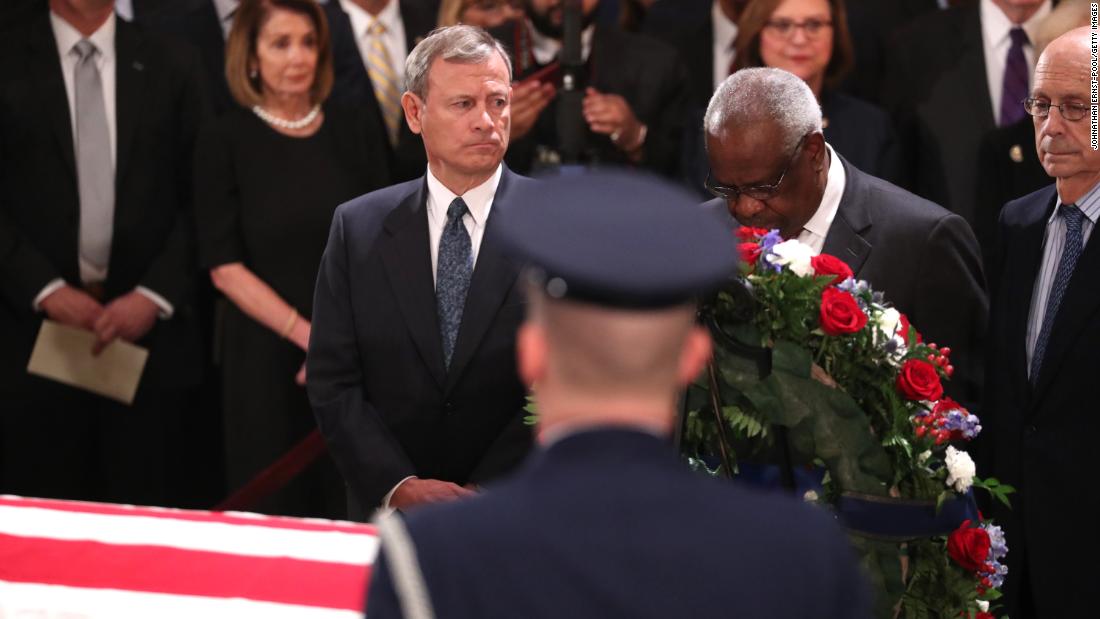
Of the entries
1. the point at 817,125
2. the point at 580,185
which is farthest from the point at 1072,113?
the point at 580,185

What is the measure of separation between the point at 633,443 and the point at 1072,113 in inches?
99.7

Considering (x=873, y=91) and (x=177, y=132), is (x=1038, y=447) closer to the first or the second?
(x=873, y=91)

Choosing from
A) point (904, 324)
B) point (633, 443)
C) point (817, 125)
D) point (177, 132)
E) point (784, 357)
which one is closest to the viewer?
point (633, 443)

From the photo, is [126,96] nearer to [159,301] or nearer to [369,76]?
[159,301]

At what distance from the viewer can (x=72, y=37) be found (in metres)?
5.32

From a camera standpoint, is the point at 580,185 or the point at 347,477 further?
the point at 347,477

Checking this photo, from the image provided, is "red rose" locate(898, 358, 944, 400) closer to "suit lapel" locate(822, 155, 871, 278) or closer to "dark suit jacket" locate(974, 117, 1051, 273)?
"suit lapel" locate(822, 155, 871, 278)

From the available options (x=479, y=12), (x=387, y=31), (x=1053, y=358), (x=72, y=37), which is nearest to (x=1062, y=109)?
(x=1053, y=358)

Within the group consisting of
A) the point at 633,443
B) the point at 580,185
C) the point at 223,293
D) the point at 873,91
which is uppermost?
the point at 580,185

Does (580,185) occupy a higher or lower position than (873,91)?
higher

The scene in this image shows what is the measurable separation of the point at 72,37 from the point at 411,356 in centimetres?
232

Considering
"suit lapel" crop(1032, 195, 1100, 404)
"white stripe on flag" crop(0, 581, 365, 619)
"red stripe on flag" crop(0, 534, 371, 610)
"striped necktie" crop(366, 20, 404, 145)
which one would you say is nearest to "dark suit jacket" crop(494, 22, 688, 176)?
"striped necktie" crop(366, 20, 404, 145)

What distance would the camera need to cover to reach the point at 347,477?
3.70 m

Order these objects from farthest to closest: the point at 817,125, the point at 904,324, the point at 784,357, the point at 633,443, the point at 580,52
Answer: the point at 580,52, the point at 817,125, the point at 904,324, the point at 784,357, the point at 633,443
